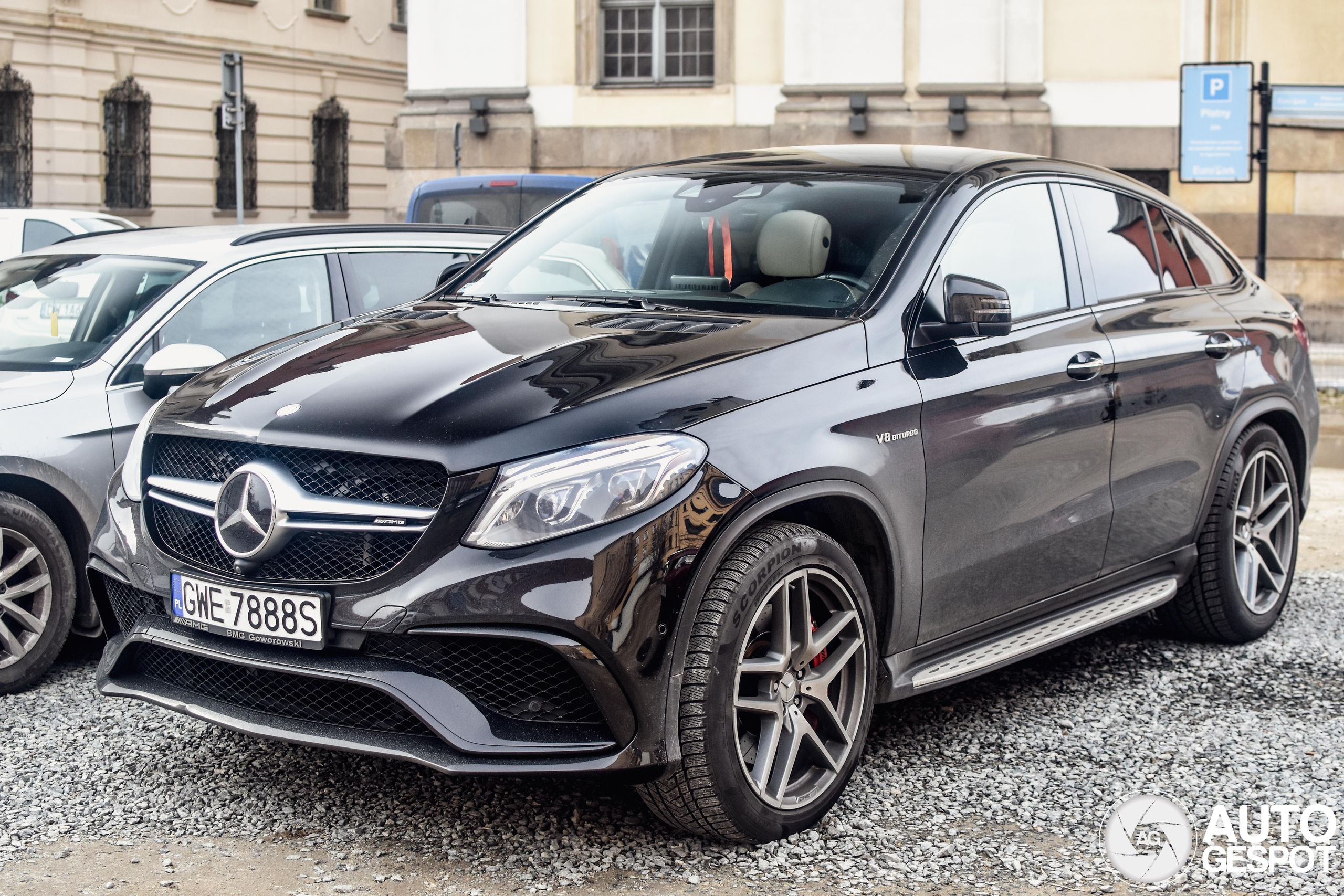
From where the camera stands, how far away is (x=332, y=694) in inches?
143

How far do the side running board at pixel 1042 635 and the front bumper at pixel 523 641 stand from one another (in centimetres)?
106

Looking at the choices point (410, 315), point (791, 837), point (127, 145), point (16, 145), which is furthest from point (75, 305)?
point (127, 145)

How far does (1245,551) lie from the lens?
19.3ft

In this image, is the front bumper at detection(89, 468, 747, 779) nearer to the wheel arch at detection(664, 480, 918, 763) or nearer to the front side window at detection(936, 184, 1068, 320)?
the wheel arch at detection(664, 480, 918, 763)

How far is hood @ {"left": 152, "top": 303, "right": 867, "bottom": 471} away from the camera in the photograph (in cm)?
353

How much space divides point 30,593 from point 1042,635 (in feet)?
10.8

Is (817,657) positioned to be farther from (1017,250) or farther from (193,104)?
(193,104)

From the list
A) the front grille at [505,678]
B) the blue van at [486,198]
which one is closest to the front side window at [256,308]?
the front grille at [505,678]

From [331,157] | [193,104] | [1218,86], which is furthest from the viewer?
[331,157]

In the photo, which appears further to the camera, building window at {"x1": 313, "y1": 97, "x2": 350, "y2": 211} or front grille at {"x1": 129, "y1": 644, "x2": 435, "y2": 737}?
building window at {"x1": 313, "y1": 97, "x2": 350, "y2": 211}

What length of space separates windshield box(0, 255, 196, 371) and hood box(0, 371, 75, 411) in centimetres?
7

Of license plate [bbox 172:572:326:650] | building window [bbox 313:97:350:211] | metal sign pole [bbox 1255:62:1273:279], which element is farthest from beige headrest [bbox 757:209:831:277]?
building window [bbox 313:97:350:211]

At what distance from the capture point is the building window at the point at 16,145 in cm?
2734

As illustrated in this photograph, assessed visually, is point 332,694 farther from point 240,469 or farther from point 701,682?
point 701,682
